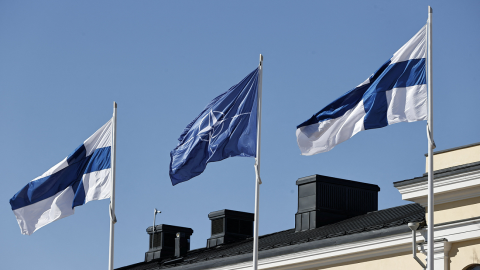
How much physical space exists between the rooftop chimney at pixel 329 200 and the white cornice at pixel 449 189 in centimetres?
776

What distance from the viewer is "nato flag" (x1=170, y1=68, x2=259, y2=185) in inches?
738

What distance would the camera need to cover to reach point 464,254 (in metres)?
18.6

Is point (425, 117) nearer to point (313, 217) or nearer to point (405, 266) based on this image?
point (405, 266)

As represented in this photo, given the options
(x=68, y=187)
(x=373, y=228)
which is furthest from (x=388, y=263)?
(x=68, y=187)

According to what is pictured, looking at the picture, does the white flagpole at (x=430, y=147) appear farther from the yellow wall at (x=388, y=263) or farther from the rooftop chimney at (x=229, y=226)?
the rooftop chimney at (x=229, y=226)

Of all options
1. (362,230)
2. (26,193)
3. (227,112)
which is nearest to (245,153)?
(227,112)

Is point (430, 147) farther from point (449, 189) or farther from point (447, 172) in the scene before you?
point (449, 189)

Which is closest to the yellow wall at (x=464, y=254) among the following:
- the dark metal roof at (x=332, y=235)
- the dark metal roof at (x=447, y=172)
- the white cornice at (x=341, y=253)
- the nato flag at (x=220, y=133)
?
the dark metal roof at (x=332, y=235)

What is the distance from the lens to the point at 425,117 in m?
16.2

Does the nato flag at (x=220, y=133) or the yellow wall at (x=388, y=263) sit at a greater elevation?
the nato flag at (x=220, y=133)

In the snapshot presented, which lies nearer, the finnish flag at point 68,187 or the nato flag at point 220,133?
the nato flag at point 220,133

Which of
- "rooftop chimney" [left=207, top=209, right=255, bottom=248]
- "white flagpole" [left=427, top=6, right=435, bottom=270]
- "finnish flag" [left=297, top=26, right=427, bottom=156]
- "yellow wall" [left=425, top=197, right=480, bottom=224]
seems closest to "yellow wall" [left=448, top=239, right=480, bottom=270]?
"yellow wall" [left=425, top=197, right=480, bottom=224]

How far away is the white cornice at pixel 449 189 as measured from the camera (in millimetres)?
18328

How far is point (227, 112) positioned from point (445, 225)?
5.60 metres
